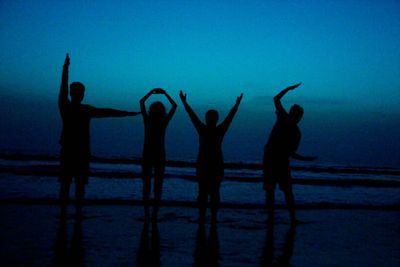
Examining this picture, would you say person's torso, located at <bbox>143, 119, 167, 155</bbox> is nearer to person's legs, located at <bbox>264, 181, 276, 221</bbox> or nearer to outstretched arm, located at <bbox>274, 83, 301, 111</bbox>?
outstretched arm, located at <bbox>274, 83, 301, 111</bbox>

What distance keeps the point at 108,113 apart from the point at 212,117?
1689 millimetres

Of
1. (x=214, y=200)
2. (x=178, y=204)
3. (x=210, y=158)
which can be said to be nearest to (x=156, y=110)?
(x=210, y=158)

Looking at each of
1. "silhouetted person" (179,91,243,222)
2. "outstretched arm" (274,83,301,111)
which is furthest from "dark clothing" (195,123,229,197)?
"outstretched arm" (274,83,301,111)

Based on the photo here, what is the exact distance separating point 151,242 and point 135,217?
2.19 m

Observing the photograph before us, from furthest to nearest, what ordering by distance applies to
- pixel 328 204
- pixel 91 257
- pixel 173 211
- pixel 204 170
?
pixel 328 204 < pixel 173 211 < pixel 204 170 < pixel 91 257

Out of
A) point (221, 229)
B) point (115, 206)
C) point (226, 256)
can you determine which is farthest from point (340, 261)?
point (115, 206)

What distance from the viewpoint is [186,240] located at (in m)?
5.58

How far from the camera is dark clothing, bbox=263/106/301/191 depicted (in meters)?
7.02

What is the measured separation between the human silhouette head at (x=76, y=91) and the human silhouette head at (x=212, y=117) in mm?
2094

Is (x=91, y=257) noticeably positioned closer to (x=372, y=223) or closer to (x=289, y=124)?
(x=289, y=124)

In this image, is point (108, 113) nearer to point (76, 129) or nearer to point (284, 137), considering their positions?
point (76, 129)

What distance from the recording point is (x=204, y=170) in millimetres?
6645

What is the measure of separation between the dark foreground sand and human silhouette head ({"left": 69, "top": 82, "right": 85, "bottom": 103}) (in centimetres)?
204

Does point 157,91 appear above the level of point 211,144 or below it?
above
